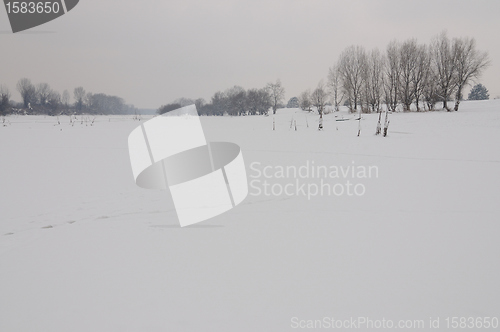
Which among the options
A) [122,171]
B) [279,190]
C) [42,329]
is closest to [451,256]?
[279,190]

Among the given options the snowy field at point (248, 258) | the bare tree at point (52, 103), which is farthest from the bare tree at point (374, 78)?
the bare tree at point (52, 103)

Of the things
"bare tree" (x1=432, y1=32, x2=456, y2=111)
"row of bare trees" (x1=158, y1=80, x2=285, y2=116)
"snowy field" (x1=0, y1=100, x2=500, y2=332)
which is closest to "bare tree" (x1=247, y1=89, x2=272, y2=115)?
"row of bare trees" (x1=158, y1=80, x2=285, y2=116)

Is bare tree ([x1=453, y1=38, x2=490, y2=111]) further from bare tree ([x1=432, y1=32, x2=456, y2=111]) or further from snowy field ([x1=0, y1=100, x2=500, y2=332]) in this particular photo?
snowy field ([x1=0, y1=100, x2=500, y2=332])

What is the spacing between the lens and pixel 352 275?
3346 millimetres

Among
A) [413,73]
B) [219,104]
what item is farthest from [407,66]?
[219,104]

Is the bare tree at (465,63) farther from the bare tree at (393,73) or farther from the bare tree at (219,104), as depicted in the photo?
the bare tree at (219,104)

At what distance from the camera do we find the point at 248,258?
3760mm

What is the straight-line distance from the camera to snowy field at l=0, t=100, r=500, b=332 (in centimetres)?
277

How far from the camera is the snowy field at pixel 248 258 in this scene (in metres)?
2.77

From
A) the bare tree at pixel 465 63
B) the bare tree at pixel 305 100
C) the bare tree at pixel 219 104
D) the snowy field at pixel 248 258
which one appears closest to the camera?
the snowy field at pixel 248 258

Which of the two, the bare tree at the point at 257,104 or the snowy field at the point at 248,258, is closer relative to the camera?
the snowy field at the point at 248,258

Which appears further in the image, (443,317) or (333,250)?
(333,250)

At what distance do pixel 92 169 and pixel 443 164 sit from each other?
12370mm

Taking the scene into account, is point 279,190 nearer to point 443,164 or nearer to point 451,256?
point 451,256
